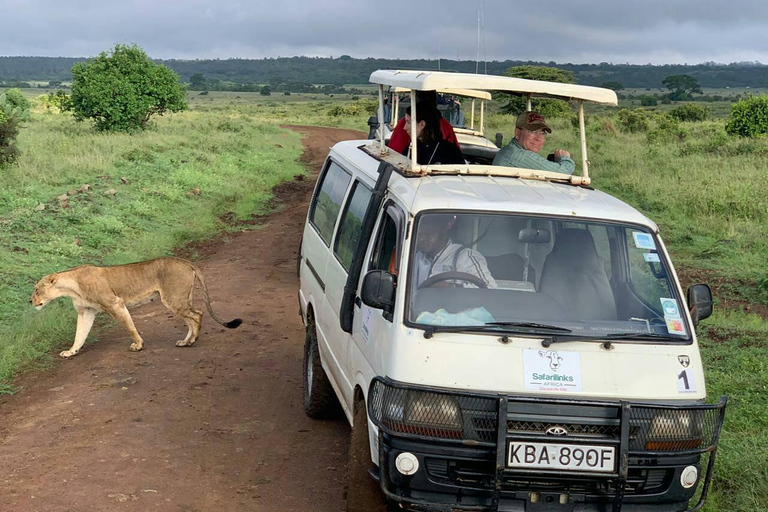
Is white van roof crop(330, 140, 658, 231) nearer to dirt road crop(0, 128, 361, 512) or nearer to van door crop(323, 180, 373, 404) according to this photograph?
van door crop(323, 180, 373, 404)

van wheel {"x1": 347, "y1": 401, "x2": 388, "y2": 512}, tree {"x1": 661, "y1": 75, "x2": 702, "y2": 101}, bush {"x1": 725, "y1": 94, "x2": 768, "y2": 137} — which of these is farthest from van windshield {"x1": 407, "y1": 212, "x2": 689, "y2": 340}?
tree {"x1": 661, "y1": 75, "x2": 702, "y2": 101}

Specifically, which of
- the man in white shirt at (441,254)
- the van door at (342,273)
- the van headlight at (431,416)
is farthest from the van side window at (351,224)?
the van headlight at (431,416)

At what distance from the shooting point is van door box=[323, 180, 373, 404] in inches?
193

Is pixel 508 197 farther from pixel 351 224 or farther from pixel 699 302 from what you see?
pixel 351 224

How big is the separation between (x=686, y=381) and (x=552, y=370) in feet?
1.91

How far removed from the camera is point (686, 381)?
12.3 feet

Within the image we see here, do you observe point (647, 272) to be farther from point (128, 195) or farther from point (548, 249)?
point (128, 195)

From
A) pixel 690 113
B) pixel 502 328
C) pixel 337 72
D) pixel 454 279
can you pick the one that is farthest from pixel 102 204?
pixel 337 72

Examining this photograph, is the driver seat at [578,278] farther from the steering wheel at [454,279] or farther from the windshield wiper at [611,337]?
the steering wheel at [454,279]

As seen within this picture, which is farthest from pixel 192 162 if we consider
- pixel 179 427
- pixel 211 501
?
pixel 211 501

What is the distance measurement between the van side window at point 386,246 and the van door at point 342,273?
318 mm

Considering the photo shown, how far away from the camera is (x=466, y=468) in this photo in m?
3.61

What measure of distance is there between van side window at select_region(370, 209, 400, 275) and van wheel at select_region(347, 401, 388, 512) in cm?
75

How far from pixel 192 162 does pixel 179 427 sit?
1455cm
